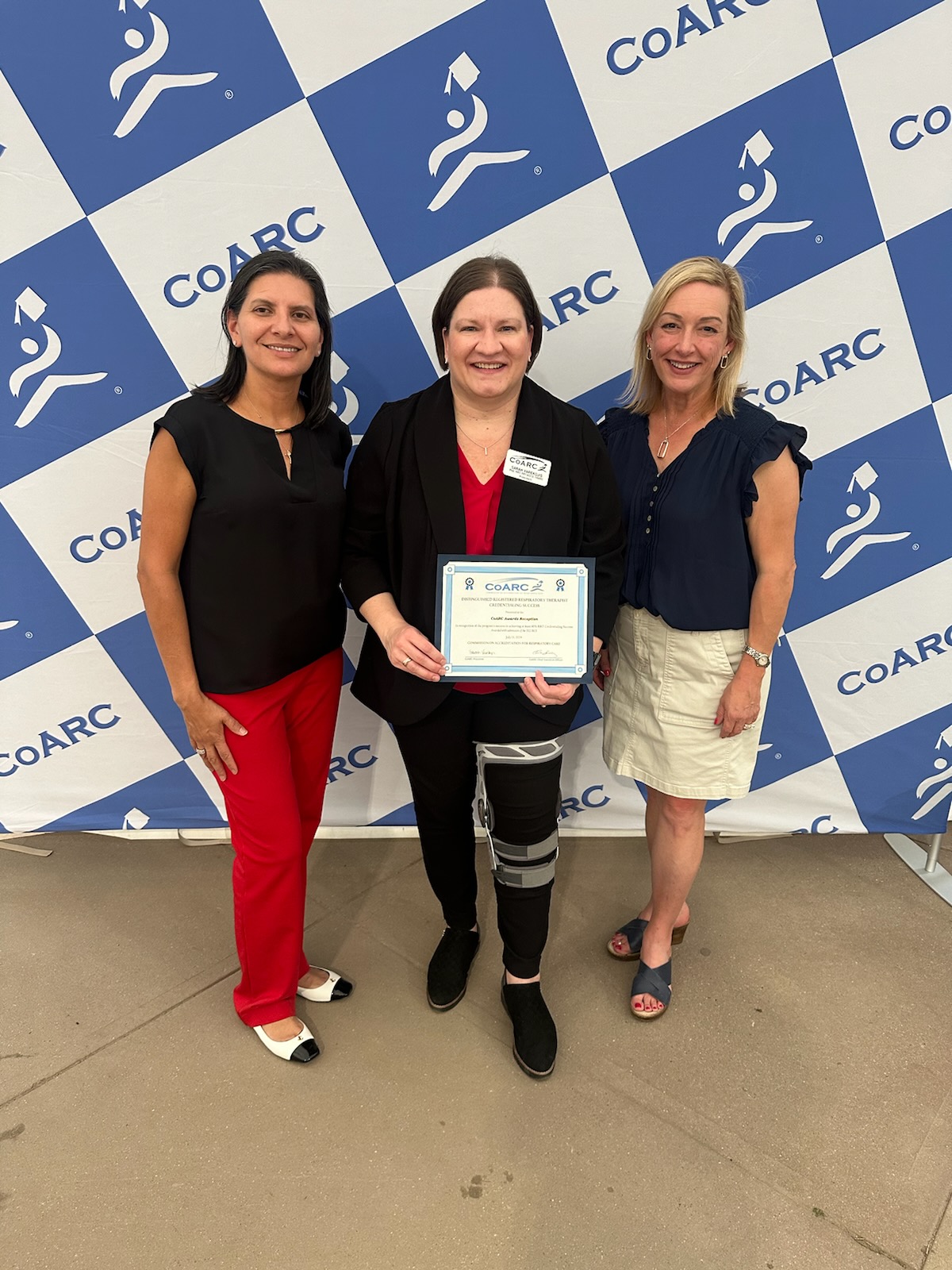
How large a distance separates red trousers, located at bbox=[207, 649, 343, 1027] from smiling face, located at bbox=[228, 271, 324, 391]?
26.8 inches

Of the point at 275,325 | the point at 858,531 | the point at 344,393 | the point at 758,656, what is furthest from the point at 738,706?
the point at 344,393

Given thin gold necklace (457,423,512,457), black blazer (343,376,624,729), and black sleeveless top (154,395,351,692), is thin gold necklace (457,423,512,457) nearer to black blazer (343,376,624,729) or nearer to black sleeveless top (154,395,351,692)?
black blazer (343,376,624,729)

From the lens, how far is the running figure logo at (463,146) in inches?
72.7

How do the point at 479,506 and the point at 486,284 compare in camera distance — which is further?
the point at 479,506

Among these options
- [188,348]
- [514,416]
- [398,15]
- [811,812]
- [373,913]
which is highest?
[398,15]

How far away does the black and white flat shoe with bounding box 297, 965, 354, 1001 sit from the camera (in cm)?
197

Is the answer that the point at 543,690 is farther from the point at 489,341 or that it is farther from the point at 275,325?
the point at 275,325

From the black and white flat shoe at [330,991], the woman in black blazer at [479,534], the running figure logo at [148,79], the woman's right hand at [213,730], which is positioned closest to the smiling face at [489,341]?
the woman in black blazer at [479,534]

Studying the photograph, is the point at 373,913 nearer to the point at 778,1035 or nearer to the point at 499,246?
the point at 778,1035

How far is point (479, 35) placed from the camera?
1.83 m

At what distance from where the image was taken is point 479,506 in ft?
4.78

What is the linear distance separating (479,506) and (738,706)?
2.49 ft

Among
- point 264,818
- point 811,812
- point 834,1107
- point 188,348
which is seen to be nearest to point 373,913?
point 264,818

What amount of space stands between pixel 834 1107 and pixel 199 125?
114 inches
